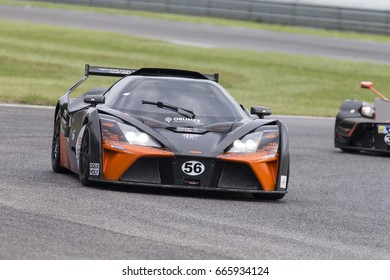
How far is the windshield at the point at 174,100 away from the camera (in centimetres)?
1104

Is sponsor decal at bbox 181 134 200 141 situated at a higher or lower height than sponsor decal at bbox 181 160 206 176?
higher

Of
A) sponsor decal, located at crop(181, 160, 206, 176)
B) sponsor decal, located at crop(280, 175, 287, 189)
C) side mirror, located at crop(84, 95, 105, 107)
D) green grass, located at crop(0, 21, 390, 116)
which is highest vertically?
side mirror, located at crop(84, 95, 105, 107)

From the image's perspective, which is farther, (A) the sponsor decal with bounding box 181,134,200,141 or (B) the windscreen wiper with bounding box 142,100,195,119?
(B) the windscreen wiper with bounding box 142,100,195,119

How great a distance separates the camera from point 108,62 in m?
28.8

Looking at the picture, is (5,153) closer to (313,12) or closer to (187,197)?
(187,197)

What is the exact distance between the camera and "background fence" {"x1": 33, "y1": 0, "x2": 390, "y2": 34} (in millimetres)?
41625

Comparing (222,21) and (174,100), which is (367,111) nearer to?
(174,100)

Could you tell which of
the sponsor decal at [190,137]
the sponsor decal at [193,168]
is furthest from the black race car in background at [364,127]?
the sponsor decal at [193,168]

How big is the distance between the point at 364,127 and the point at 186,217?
26.8ft

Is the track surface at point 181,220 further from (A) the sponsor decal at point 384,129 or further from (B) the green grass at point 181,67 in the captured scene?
(B) the green grass at point 181,67

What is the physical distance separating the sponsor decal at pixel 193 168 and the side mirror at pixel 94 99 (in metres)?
1.34

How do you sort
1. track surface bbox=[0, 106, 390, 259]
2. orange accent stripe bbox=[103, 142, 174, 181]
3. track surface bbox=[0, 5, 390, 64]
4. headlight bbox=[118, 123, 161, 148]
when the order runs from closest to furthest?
track surface bbox=[0, 106, 390, 259]
orange accent stripe bbox=[103, 142, 174, 181]
headlight bbox=[118, 123, 161, 148]
track surface bbox=[0, 5, 390, 64]

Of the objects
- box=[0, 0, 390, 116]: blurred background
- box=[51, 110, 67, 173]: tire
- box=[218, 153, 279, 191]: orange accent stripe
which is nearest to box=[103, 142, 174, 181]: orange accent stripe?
box=[218, 153, 279, 191]: orange accent stripe

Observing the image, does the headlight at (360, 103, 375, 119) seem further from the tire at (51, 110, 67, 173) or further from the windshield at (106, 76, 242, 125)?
the tire at (51, 110, 67, 173)
